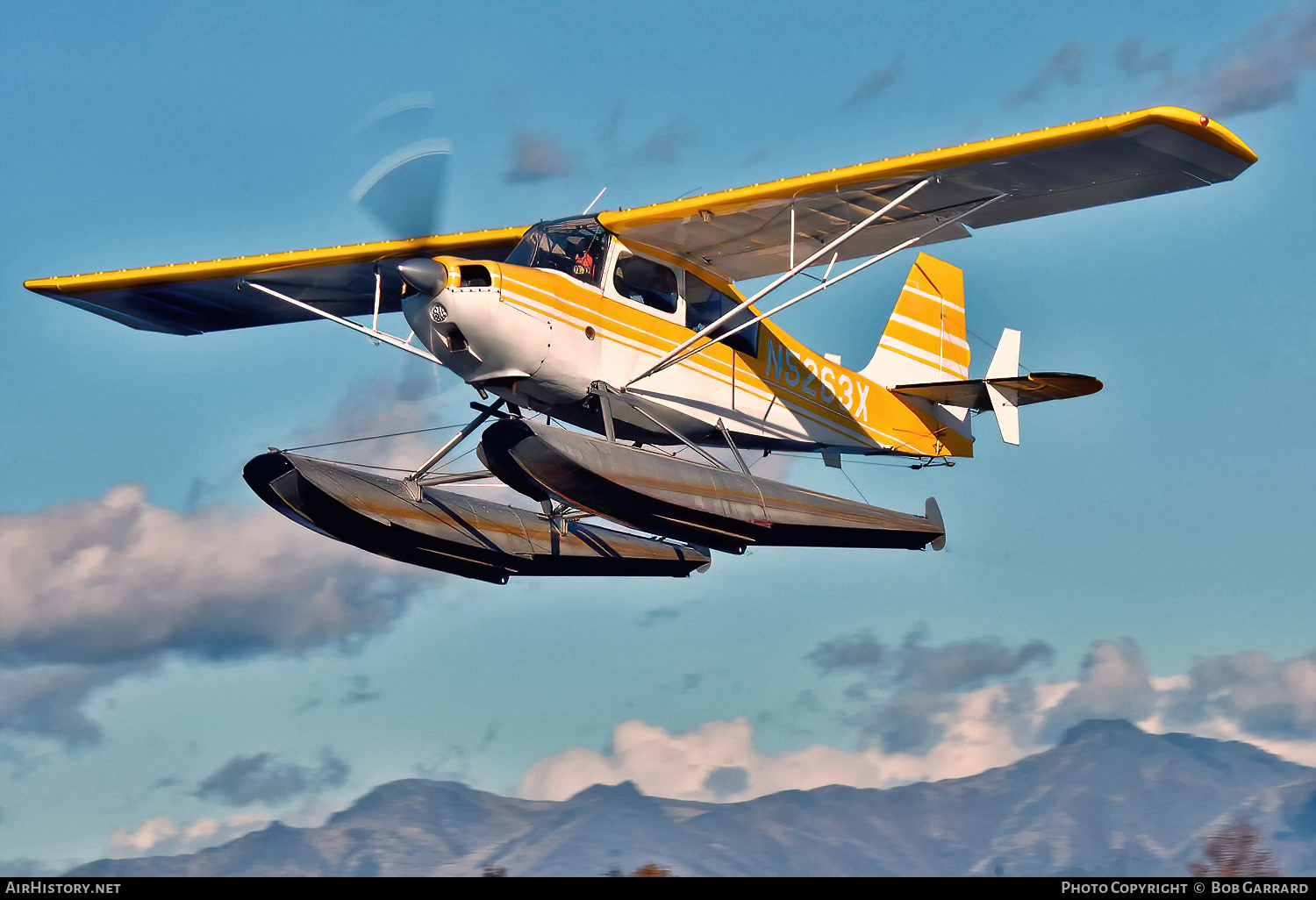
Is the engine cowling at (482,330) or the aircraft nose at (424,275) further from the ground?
the aircraft nose at (424,275)

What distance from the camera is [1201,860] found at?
1420 inches

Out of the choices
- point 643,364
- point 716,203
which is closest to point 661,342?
point 643,364

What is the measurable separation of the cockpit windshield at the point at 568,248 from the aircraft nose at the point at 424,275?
155 cm

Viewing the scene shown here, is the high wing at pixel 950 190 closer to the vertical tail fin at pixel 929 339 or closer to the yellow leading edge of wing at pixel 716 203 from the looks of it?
the yellow leading edge of wing at pixel 716 203

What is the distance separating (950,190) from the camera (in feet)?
48.1

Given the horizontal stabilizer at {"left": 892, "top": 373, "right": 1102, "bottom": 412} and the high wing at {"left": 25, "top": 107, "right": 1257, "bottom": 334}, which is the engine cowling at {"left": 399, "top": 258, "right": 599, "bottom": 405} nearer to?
the high wing at {"left": 25, "top": 107, "right": 1257, "bottom": 334}

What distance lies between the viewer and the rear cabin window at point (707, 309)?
1526 centimetres

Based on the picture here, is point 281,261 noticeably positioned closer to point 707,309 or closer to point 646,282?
point 646,282

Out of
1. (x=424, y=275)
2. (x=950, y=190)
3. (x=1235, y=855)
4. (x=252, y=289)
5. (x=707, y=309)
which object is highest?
(x=252, y=289)

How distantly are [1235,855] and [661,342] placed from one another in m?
25.8

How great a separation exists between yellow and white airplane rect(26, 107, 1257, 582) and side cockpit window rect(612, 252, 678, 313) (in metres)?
0.02

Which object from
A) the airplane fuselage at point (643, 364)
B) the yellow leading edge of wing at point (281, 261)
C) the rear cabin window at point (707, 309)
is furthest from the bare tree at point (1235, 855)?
the yellow leading edge of wing at point (281, 261)

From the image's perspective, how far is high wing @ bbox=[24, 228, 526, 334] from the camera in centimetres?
1648

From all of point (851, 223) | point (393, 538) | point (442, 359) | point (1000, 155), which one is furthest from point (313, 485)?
point (1000, 155)
